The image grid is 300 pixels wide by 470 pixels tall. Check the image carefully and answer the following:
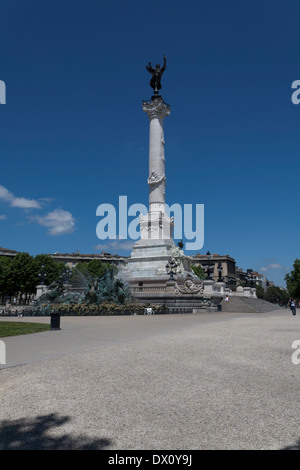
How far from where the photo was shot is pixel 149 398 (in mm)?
5941

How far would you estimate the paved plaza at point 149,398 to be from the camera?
4.38 meters

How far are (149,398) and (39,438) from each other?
203cm

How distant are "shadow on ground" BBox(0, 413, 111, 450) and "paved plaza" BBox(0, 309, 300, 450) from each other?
0.5 inches

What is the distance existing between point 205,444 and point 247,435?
0.60 metres

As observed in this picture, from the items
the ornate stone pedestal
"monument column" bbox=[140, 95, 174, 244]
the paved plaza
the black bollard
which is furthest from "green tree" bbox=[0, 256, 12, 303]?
the paved plaza

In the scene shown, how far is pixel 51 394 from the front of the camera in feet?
20.2

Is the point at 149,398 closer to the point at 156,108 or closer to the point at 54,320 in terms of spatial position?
the point at 54,320

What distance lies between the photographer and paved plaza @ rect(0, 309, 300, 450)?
14.4 ft

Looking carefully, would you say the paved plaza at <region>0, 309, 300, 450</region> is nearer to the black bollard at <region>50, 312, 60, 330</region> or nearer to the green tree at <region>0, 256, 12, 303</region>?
the black bollard at <region>50, 312, 60, 330</region>

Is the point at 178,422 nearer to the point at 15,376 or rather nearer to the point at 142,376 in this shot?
the point at 142,376

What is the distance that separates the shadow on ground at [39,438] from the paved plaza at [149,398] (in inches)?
0.5

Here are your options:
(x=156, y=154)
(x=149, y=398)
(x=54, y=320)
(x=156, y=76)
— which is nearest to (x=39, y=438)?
(x=149, y=398)
